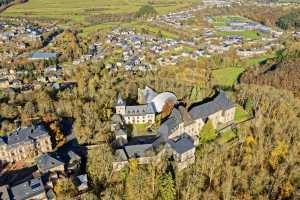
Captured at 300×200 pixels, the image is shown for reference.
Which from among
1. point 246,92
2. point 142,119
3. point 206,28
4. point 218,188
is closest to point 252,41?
point 206,28

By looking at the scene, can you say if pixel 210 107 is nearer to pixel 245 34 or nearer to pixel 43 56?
pixel 43 56

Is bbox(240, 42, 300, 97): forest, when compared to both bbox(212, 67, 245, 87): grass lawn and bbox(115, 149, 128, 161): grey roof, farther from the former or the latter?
bbox(115, 149, 128, 161): grey roof

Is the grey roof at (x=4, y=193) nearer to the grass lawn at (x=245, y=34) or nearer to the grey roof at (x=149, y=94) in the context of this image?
the grey roof at (x=149, y=94)

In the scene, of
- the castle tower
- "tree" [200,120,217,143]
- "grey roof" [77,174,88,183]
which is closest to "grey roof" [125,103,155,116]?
the castle tower

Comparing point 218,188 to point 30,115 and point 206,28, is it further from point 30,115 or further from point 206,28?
point 206,28

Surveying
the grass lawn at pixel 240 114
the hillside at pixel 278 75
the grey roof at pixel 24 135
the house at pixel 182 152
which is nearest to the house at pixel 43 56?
the grey roof at pixel 24 135

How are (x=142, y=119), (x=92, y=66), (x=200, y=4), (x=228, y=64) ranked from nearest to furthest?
(x=142, y=119), (x=92, y=66), (x=228, y=64), (x=200, y=4)
